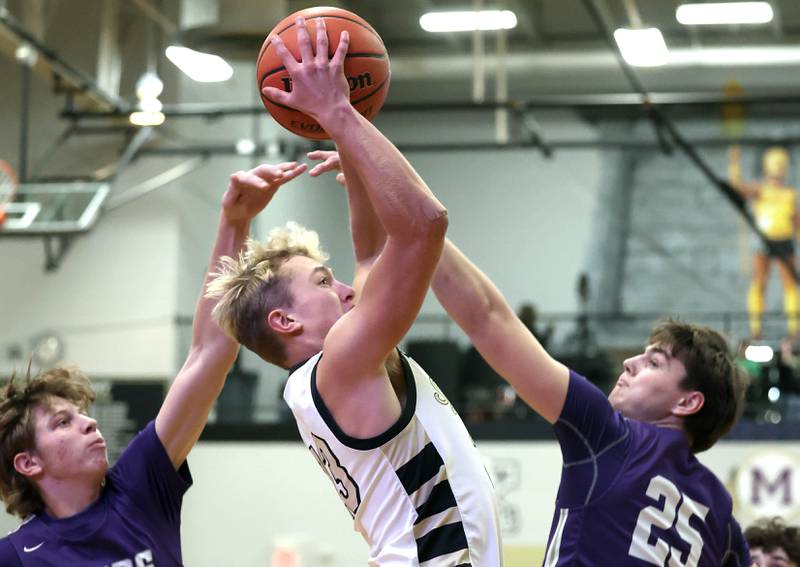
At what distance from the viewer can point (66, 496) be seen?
9.97ft

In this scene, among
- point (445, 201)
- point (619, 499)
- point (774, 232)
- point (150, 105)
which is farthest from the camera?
point (445, 201)

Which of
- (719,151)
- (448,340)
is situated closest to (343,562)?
(448,340)

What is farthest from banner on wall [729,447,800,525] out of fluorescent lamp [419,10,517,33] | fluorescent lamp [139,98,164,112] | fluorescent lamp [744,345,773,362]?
fluorescent lamp [139,98,164,112]

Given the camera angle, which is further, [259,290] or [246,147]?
[246,147]

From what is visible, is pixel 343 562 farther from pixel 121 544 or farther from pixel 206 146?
pixel 121 544

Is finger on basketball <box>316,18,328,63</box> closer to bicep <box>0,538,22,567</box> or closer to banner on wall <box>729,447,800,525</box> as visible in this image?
bicep <box>0,538,22,567</box>

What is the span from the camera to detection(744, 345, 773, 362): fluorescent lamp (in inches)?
398

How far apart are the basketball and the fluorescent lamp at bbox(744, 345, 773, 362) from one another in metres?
7.99

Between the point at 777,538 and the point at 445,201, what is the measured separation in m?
10.2

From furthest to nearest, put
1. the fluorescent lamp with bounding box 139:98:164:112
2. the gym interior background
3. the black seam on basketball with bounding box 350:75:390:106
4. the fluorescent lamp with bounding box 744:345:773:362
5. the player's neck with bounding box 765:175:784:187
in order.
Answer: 1. the player's neck with bounding box 765:175:784:187
2. the fluorescent lamp with bounding box 139:98:164:112
3. the gym interior background
4. the fluorescent lamp with bounding box 744:345:773:362
5. the black seam on basketball with bounding box 350:75:390:106

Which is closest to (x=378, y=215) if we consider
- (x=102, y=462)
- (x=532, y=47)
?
(x=102, y=462)

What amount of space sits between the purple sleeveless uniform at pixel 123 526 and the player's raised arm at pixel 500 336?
3.25 ft

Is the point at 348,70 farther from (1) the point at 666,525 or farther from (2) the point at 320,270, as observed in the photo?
(1) the point at 666,525

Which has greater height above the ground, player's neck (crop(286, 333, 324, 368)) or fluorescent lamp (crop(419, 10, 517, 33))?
fluorescent lamp (crop(419, 10, 517, 33))
